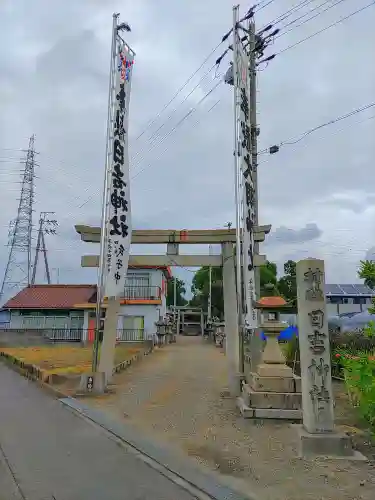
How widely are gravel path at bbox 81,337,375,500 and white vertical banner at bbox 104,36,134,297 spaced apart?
10.2ft

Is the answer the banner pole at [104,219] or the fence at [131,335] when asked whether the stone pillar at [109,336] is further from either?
the fence at [131,335]

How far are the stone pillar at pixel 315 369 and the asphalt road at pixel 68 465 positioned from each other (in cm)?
224

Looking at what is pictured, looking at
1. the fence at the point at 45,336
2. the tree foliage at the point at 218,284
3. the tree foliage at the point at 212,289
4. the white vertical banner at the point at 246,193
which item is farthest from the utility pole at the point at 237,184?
the tree foliage at the point at 212,289

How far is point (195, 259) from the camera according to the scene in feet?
42.9

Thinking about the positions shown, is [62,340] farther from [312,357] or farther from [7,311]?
[312,357]

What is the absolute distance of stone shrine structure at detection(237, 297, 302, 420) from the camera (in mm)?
8312

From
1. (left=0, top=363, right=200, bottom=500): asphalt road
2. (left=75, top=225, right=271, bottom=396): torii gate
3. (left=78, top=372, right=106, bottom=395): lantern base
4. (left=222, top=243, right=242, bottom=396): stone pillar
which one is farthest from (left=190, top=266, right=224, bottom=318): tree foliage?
(left=0, top=363, right=200, bottom=500): asphalt road

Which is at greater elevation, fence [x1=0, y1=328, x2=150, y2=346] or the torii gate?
the torii gate

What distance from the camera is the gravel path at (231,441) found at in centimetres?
493

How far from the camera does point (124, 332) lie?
32156 millimetres

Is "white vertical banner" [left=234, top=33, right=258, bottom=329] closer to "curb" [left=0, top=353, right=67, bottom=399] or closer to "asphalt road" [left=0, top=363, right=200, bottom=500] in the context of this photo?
"asphalt road" [left=0, top=363, right=200, bottom=500]

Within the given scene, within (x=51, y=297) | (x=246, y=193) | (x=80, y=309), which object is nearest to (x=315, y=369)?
(x=246, y=193)

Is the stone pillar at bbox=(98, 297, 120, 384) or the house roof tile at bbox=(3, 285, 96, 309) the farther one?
the house roof tile at bbox=(3, 285, 96, 309)

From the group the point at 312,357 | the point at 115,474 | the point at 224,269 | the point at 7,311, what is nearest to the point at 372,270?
the point at 312,357
